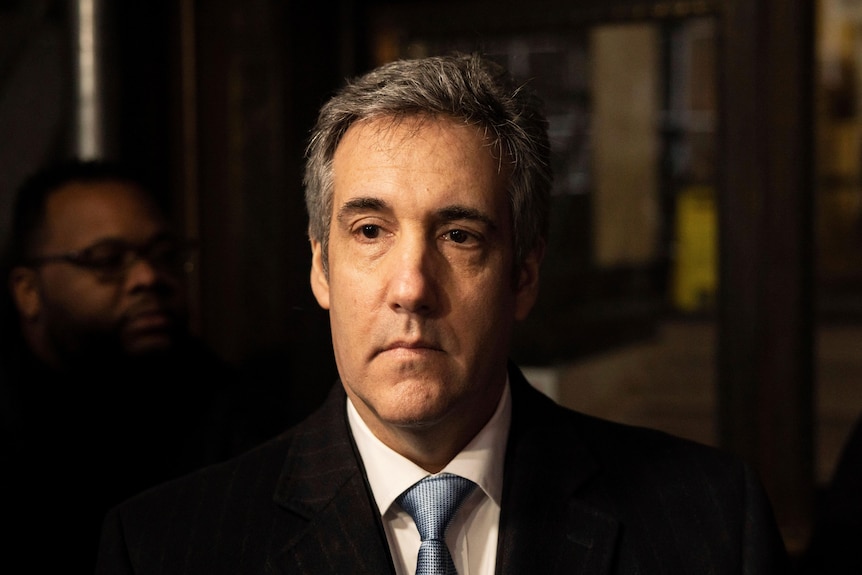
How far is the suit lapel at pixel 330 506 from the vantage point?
144 cm

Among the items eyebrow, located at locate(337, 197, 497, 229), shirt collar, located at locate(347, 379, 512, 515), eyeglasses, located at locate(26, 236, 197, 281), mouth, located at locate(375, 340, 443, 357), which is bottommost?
shirt collar, located at locate(347, 379, 512, 515)

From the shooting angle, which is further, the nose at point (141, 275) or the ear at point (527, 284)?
the nose at point (141, 275)

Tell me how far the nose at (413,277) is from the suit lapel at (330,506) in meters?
0.27

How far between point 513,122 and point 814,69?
1.56 meters

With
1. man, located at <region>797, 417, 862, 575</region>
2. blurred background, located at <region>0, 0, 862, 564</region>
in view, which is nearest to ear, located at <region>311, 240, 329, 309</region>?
man, located at <region>797, 417, 862, 575</region>

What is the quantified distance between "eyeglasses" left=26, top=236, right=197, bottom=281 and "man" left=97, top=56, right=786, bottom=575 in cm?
60

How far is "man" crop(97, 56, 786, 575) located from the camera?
140 centimetres

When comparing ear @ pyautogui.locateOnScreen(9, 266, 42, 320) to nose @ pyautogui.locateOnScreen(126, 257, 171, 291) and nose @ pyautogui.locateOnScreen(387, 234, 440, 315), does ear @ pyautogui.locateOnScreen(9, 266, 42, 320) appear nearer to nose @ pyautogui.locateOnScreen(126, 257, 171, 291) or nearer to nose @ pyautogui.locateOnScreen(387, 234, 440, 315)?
nose @ pyautogui.locateOnScreen(126, 257, 171, 291)

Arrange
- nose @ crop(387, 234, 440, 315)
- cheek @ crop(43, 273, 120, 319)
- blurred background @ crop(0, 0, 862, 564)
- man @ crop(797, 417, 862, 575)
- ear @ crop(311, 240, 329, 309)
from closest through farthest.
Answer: nose @ crop(387, 234, 440, 315) → ear @ crop(311, 240, 329, 309) → man @ crop(797, 417, 862, 575) → cheek @ crop(43, 273, 120, 319) → blurred background @ crop(0, 0, 862, 564)

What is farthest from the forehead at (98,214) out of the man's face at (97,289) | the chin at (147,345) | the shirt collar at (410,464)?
the shirt collar at (410,464)

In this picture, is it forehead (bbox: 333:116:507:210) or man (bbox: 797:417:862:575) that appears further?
Answer: man (bbox: 797:417:862:575)

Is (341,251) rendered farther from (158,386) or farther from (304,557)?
(158,386)

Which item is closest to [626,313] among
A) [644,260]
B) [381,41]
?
[644,260]

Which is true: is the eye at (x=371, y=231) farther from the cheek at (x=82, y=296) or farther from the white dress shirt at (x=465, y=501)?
the cheek at (x=82, y=296)
